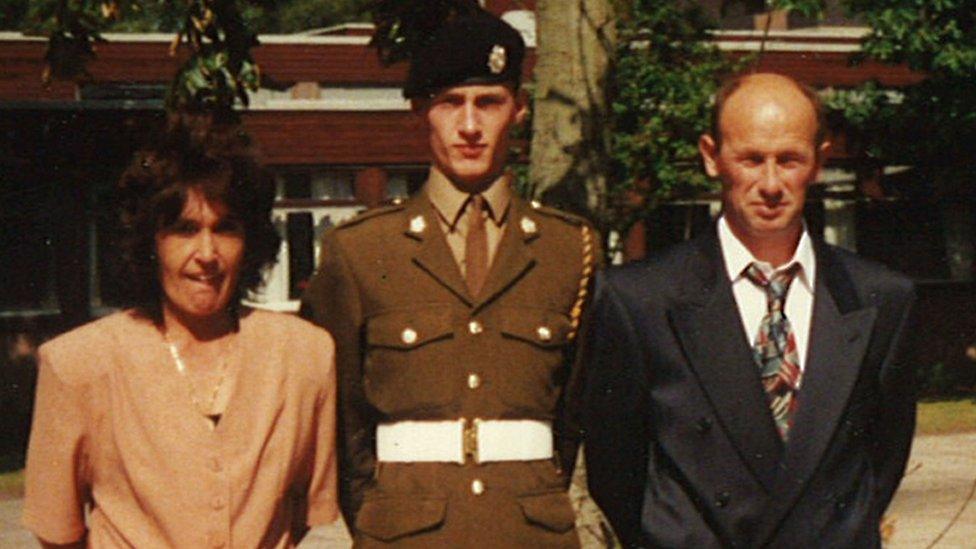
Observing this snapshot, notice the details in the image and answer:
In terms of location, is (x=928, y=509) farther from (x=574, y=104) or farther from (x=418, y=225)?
(x=418, y=225)

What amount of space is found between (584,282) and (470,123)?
0.54 metres

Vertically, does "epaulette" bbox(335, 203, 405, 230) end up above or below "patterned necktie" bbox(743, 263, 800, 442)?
above

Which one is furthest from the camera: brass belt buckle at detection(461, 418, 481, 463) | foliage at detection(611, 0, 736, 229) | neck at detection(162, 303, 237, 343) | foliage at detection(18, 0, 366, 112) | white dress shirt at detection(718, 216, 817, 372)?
foliage at detection(611, 0, 736, 229)

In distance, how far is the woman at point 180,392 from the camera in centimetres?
442

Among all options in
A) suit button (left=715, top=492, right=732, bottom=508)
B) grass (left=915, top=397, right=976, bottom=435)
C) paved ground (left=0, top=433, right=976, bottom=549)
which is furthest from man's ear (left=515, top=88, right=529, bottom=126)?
grass (left=915, top=397, right=976, bottom=435)

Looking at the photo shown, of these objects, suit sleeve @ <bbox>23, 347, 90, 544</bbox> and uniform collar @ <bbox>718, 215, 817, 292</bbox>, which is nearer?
uniform collar @ <bbox>718, 215, 817, 292</bbox>

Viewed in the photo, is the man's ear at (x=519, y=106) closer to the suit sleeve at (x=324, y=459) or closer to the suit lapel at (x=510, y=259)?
the suit lapel at (x=510, y=259)

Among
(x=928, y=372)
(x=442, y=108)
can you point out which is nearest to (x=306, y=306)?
(x=442, y=108)

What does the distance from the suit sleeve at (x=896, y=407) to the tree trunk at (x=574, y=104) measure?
3.43 meters

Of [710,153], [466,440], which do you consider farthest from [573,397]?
[710,153]

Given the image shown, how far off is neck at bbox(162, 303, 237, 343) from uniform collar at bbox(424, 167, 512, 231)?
2.15 feet

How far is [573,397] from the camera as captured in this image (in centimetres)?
509

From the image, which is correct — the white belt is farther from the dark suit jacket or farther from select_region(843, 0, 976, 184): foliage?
select_region(843, 0, 976, 184): foliage

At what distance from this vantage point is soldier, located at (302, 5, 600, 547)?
4871 mm
